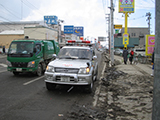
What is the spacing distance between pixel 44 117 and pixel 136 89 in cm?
454

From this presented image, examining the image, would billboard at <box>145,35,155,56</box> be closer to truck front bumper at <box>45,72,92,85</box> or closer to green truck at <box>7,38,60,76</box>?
green truck at <box>7,38,60,76</box>

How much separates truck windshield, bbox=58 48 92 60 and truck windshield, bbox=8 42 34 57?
3.09 m

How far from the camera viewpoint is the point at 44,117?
4336mm

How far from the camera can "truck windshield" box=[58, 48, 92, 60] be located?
745 cm

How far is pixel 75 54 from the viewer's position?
24.8ft

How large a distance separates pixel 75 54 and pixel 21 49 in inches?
170

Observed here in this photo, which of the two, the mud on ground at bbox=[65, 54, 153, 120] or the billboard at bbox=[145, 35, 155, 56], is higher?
the billboard at bbox=[145, 35, 155, 56]

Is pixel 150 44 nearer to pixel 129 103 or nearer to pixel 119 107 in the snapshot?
pixel 129 103

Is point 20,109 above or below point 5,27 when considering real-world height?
below

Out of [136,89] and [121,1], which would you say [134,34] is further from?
[136,89]

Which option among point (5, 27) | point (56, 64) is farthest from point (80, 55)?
point (5, 27)

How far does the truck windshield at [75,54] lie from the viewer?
7453 millimetres

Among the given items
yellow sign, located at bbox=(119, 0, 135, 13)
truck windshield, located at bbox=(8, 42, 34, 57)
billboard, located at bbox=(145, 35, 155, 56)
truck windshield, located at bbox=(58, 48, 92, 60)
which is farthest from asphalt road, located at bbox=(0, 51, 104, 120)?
yellow sign, located at bbox=(119, 0, 135, 13)

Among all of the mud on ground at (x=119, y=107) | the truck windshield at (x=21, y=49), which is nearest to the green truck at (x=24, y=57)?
the truck windshield at (x=21, y=49)
